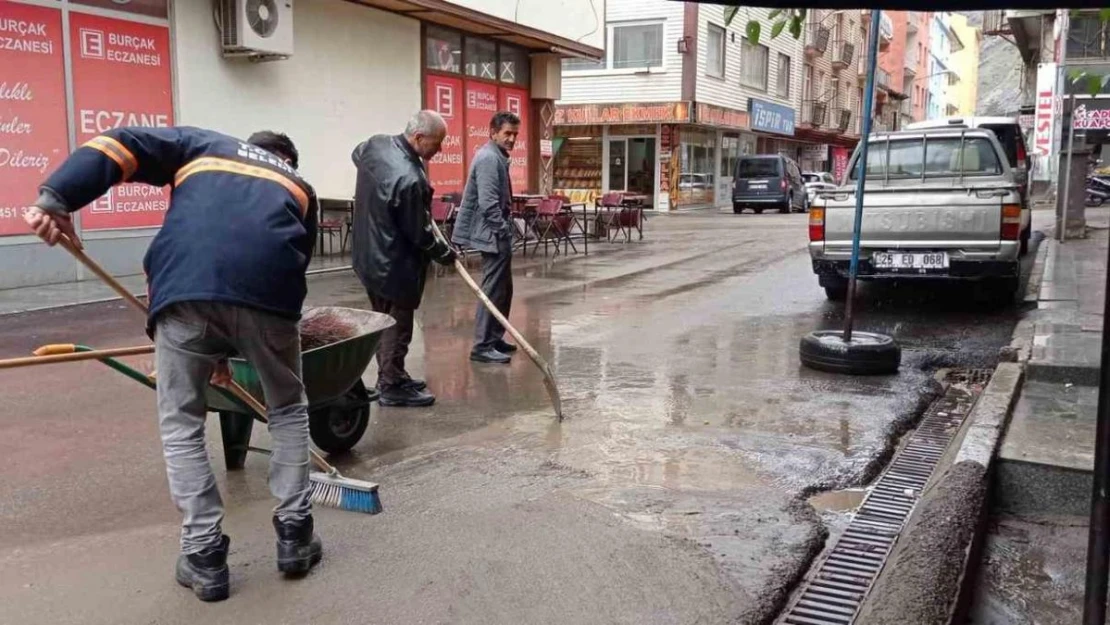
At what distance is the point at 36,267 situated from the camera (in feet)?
34.9

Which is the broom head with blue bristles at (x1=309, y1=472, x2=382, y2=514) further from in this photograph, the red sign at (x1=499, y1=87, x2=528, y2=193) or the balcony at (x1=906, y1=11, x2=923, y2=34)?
the balcony at (x1=906, y1=11, x2=923, y2=34)

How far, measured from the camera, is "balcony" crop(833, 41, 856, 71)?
4547cm

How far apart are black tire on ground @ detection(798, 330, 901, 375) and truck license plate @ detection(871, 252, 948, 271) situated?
2106mm

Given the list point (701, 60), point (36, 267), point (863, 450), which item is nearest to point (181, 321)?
point (863, 450)

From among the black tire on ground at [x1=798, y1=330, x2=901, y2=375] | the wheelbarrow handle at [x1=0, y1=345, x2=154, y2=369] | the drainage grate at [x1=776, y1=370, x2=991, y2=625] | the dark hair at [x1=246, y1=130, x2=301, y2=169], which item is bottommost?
the drainage grate at [x1=776, y1=370, x2=991, y2=625]

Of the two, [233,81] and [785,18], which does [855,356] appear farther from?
[233,81]

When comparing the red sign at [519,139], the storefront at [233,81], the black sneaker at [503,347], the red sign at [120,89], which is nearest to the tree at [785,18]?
the black sneaker at [503,347]

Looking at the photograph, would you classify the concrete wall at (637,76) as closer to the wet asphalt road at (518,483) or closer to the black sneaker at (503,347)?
the wet asphalt road at (518,483)

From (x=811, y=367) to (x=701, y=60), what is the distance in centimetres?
2586

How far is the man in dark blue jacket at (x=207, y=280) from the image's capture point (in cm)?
314

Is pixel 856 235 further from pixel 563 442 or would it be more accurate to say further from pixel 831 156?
pixel 831 156

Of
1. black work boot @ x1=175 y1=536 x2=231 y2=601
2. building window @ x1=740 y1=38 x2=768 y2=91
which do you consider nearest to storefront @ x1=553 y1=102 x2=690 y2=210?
building window @ x1=740 y1=38 x2=768 y2=91

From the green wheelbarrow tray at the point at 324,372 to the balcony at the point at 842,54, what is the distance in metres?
45.0

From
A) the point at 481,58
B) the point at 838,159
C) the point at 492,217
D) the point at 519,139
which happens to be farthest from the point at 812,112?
the point at 492,217
